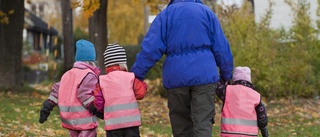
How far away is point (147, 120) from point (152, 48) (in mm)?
6653

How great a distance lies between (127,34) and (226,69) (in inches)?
1765

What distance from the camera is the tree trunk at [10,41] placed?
1836cm

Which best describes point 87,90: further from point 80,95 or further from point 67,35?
point 67,35

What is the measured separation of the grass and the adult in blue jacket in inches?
131

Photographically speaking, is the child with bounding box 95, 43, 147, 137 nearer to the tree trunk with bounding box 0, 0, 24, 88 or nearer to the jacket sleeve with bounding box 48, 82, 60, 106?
the jacket sleeve with bounding box 48, 82, 60, 106

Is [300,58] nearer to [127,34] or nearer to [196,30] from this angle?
[196,30]

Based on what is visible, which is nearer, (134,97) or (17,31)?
(134,97)

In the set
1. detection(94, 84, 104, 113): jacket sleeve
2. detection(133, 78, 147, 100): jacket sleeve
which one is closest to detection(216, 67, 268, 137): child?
detection(133, 78, 147, 100): jacket sleeve

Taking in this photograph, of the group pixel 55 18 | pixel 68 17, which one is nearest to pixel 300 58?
pixel 68 17

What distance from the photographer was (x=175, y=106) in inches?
250

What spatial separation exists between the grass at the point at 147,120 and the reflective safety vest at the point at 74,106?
2.49 metres

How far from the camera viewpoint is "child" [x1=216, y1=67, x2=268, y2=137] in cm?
647

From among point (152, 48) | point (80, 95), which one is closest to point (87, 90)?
point (80, 95)

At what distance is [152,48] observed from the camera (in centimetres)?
619
